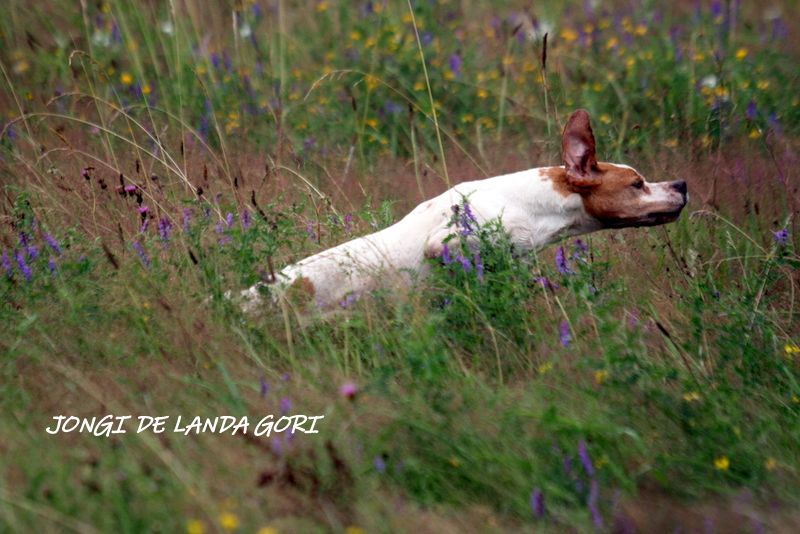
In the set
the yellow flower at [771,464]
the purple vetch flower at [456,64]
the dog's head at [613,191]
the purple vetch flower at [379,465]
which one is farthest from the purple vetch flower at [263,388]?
the purple vetch flower at [456,64]

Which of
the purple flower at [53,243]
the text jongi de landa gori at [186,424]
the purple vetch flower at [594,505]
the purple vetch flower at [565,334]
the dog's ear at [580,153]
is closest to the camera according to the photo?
the purple vetch flower at [594,505]

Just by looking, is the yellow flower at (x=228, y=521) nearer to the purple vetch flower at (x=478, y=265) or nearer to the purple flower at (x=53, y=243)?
the purple vetch flower at (x=478, y=265)

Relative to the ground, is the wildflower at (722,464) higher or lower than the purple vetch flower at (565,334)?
lower

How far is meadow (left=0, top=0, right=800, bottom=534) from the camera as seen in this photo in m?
2.83

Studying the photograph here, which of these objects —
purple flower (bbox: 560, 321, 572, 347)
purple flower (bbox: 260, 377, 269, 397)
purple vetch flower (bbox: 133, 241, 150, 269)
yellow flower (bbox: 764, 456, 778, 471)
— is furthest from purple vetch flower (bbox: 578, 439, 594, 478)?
purple vetch flower (bbox: 133, 241, 150, 269)

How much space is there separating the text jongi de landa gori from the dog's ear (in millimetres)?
1821

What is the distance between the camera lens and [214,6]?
25.8 feet

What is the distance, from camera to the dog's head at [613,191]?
14.6ft

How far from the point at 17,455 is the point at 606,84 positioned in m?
5.26

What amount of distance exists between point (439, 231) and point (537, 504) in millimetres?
1758

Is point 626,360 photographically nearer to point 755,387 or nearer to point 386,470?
point 755,387

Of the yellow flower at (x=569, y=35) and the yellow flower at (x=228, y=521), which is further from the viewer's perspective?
the yellow flower at (x=569, y=35)

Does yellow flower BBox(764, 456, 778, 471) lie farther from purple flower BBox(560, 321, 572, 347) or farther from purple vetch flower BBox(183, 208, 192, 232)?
purple vetch flower BBox(183, 208, 192, 232)

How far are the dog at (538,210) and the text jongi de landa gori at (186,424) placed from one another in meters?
1.11
